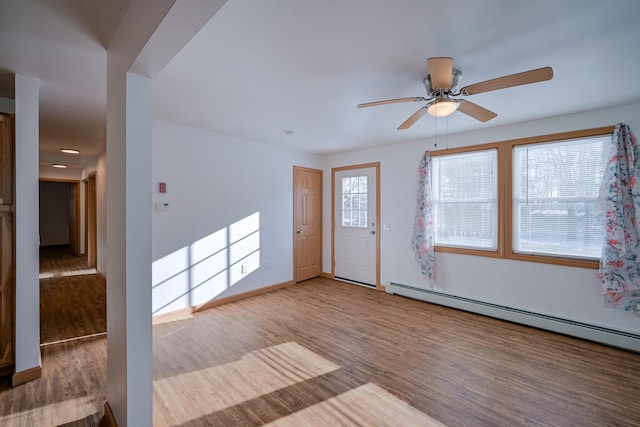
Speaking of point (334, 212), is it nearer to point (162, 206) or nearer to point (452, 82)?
point (162, 206)

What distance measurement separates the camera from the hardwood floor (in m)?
1.90

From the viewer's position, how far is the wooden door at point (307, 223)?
513 centimetres

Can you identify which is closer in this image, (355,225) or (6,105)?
(6,105)

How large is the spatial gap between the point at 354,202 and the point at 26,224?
4.16 metres

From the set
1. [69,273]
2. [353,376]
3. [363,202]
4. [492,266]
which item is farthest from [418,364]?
[69,273]

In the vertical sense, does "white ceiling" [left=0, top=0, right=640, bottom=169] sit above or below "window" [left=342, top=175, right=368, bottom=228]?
above

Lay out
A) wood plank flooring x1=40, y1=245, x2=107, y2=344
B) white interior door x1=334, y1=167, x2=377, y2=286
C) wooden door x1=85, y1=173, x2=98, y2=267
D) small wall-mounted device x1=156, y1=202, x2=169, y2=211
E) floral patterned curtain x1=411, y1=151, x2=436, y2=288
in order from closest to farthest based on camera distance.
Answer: wood plank flooring x1=40, y1=245, x2=107, y2=344 < small wall-mounted device x1=156, y1=202, x2=169, y2=211 < floral patterned curtain x1=411, y1=151, x2=436, y2=288 < white interior door x1=334, y1=167, x2=377, y2=286 < wooden door x1=85, y1=173, x2=98, y2=267

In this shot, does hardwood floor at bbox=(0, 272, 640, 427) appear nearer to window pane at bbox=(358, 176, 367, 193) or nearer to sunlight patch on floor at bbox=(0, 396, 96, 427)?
sunlight patch on floor at bbox=(0, 396, 96, 427)

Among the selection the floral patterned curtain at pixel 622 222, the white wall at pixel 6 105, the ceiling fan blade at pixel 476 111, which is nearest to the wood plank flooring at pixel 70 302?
the white wall at pixel 6 105

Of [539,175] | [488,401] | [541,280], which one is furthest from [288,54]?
[541,280]

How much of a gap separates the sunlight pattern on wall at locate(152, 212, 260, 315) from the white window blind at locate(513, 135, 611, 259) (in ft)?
11.9

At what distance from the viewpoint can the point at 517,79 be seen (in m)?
1.74

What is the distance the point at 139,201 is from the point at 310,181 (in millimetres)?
3998

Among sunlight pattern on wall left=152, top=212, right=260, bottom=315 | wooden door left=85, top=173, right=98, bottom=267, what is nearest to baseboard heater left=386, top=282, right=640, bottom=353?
sunlight pattern on wall left=152, top=212, right=260, bottom=315
